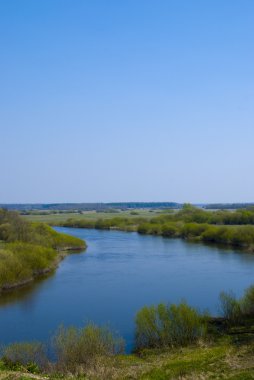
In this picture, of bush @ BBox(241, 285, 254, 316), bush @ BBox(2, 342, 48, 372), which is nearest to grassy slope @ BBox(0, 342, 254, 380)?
bush @ BBox(2, 342, 48, 372)

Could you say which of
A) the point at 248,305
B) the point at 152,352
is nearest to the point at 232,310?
the point at 248,305

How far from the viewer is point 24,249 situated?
31344 mm

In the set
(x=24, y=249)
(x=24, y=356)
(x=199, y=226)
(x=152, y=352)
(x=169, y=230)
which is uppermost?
(x=199, y=226)

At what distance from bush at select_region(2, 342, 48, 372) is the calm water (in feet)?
14.2

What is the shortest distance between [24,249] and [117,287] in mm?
8067

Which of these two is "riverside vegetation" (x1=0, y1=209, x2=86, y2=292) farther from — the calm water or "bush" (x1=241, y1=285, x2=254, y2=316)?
"bush" (x1=241, y1=285, x2=254, y2=316)

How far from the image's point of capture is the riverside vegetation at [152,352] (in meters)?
11.9

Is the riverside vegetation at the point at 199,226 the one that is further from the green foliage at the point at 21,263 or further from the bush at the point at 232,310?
the bush at the point at 232,310

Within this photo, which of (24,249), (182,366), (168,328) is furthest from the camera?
(24,249)

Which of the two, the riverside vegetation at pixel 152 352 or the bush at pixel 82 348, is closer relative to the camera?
the riverside vegetation at pixel 152 352

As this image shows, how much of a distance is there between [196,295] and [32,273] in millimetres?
11993

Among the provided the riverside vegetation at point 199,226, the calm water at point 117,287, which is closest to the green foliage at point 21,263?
the calm water at point 117,287

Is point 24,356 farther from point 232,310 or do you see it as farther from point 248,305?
point 248,305

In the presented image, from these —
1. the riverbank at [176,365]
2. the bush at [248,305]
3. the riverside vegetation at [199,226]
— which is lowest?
the riverbank at [176,365]
